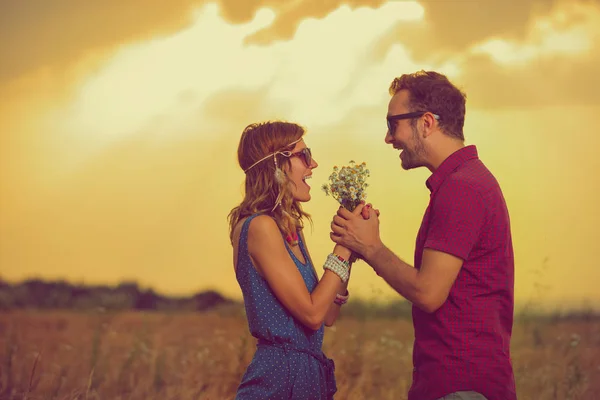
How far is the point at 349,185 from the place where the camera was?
16.6 ft

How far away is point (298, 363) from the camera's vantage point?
4.74 m

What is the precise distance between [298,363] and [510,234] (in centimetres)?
136

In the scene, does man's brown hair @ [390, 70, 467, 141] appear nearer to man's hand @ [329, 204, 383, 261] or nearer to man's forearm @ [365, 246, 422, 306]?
man's hand @ [329, 204, 383, 261]

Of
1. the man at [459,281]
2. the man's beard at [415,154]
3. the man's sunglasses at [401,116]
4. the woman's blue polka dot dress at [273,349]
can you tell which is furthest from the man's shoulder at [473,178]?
the woman's blue polka dot dress at [273,349]

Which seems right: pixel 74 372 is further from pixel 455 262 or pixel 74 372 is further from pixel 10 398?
pixel 455 262

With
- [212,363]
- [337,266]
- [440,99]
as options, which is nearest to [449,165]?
[440,99]

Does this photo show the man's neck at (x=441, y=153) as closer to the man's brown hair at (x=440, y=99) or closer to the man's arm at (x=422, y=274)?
the man's brown hair at (x=440, y=99)

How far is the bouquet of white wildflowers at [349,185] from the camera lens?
503cm

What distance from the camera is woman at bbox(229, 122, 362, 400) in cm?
465

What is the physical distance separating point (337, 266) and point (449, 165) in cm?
83

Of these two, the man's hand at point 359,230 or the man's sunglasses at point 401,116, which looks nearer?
the man's hand at point 359,230

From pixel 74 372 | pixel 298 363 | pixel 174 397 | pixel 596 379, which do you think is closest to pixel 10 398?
pixel 74 372

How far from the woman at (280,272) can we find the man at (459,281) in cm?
37

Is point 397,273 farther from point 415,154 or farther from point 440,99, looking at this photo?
point 440,99
